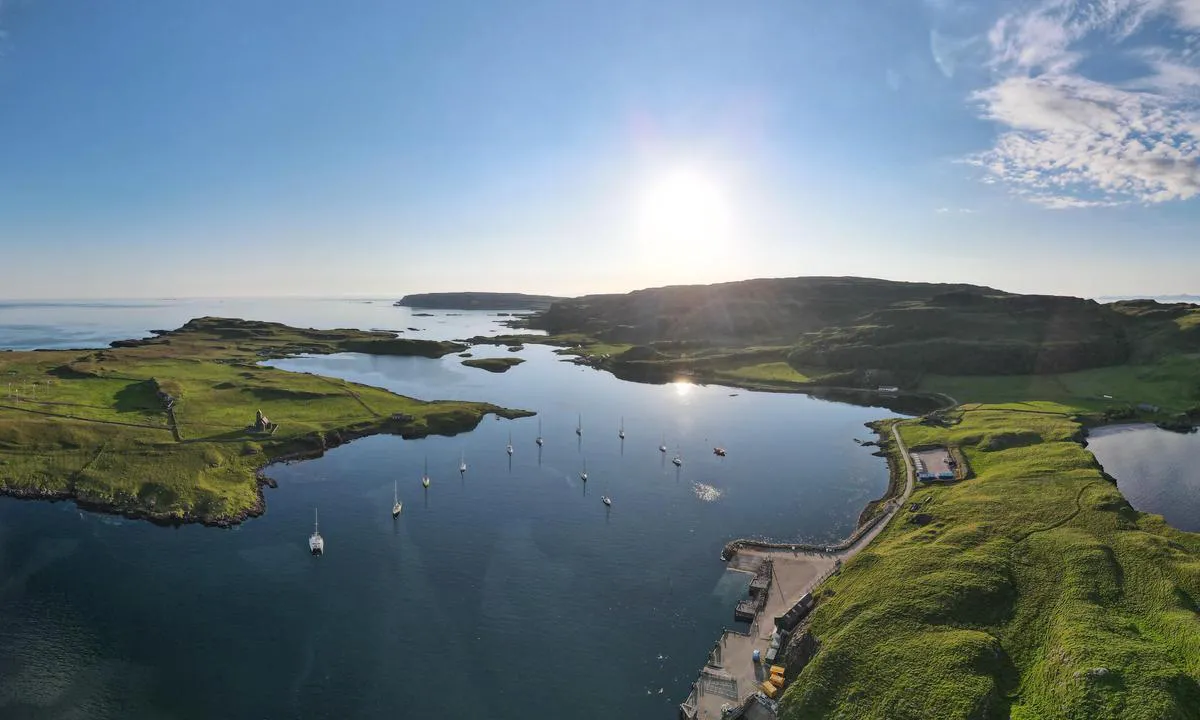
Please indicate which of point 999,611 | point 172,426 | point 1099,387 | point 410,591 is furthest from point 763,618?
point 1099,387

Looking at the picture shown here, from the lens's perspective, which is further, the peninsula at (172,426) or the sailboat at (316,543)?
the peninsula at (172,426)

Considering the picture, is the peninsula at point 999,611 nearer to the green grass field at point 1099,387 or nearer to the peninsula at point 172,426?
the green grass field at point 1099,387

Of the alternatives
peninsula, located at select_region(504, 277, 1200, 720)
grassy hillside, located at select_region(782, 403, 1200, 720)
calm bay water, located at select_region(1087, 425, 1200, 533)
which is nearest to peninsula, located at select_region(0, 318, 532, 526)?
peninsula, located at select_region(504, 277, 1200, 720)

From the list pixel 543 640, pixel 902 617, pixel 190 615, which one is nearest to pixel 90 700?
pixel 190 615

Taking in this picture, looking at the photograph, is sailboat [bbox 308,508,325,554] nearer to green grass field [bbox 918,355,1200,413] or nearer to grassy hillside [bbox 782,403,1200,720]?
grassy hillside [bbox 782,403,1200,720]

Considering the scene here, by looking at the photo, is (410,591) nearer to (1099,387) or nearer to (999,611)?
(999,611)

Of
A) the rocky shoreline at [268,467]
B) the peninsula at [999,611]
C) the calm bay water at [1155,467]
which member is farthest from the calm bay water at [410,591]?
the calm bay water at [1155,467]
